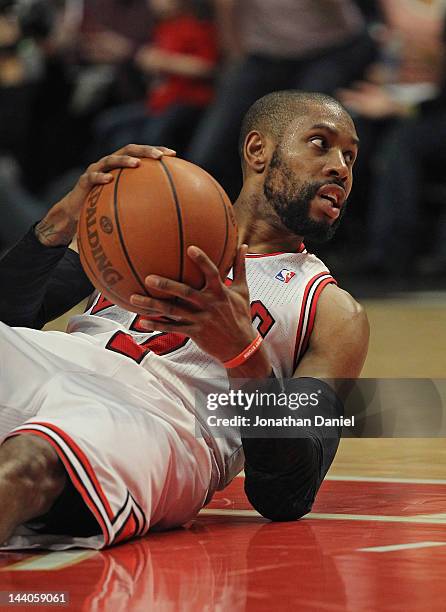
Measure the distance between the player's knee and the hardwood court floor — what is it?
0.14 m

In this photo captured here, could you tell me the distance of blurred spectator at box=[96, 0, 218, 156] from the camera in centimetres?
1005

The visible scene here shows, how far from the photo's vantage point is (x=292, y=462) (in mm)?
3213

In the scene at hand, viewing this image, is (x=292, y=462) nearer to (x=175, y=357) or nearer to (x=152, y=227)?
(x=175, y=357)

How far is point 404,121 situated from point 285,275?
5.72 meters

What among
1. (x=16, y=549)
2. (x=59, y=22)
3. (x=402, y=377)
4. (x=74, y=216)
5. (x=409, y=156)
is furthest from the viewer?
(x=59, y=22)

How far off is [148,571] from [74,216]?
3.65ft

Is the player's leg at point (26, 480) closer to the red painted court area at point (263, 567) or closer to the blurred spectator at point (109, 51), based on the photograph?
the red painted court area at point (263, 567)

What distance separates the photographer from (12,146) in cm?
1116

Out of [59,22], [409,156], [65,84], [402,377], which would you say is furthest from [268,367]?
[59,22]

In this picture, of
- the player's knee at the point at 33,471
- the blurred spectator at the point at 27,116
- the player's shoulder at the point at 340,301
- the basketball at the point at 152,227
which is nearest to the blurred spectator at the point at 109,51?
the blurred spectator at the point at 27,116

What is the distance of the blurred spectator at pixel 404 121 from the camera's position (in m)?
8.95

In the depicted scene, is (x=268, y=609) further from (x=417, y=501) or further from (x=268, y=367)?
(x=417, y=501)

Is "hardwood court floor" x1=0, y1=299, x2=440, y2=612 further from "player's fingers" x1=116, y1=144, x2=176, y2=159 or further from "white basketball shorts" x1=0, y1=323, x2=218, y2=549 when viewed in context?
"player's fingers" x1=116, y1=144, x2=176, y2=159

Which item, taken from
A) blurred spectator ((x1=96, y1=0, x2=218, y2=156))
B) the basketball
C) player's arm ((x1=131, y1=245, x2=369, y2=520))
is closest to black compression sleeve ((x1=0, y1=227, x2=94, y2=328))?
the basketball
